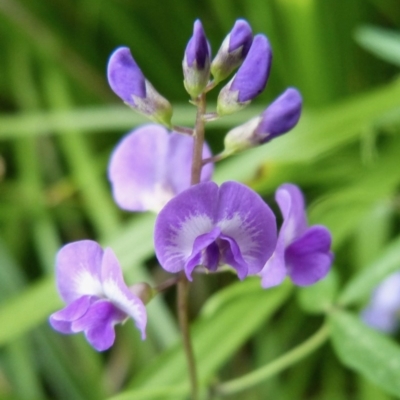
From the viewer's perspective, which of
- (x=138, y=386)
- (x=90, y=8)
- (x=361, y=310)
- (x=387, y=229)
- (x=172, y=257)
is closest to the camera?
(x=172, y=257)

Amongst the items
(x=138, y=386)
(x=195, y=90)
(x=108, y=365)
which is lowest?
(x=108, y=365)

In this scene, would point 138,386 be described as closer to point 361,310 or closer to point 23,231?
point 361,310

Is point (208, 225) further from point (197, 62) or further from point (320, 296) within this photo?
point (320, 296)

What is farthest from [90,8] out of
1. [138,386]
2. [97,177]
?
[138,386]

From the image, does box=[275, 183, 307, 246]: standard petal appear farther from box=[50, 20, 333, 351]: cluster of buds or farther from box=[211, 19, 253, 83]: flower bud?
box=[211, 19, 253, 83]: flower bud

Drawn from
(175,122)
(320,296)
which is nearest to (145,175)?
(320,296)

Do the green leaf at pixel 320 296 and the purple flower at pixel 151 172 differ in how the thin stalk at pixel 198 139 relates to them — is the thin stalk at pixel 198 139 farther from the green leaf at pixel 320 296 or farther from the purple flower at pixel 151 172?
the green leaf at pixel 320 296

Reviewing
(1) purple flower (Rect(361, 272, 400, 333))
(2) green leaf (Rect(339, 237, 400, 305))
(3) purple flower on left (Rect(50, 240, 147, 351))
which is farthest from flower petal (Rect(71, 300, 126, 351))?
(1) purple flower (Rect(361, 272, 400, 333))
